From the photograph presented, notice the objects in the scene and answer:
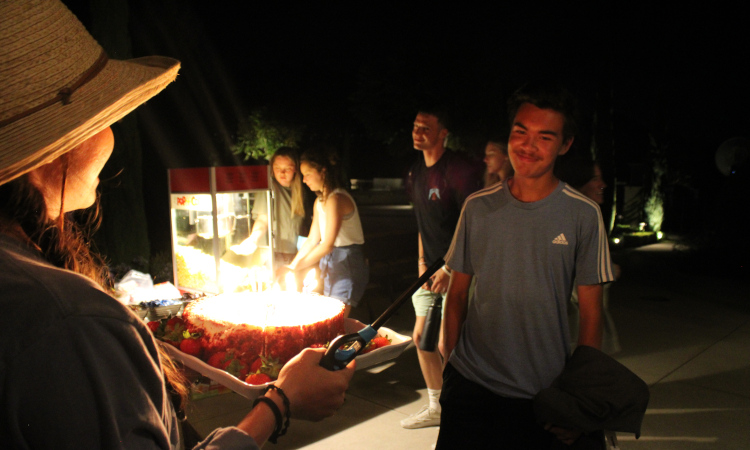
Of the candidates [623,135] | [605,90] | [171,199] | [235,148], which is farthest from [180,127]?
[623,135]

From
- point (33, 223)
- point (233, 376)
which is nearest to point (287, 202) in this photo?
point (233, 376)

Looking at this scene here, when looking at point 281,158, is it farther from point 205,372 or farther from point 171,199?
point 205,372

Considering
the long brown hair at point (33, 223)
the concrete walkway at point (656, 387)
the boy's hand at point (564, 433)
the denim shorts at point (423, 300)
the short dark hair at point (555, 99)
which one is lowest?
the concrete walkway at point (656, 387)

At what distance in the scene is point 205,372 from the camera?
228cm

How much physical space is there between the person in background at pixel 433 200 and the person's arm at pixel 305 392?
243 cm

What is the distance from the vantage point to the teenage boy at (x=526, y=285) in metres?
2.19

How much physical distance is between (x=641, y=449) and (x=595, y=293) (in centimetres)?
234

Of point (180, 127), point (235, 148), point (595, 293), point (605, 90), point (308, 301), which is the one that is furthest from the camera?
point (235, 148)

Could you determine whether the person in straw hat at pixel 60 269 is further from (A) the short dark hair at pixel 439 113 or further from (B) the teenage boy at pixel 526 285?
(A) the short dark hair at pixel 439 113

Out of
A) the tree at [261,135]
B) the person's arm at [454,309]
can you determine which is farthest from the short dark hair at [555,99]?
the tree at [261,135]

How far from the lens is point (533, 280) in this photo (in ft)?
7.22

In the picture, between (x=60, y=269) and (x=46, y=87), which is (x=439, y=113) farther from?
(x=60, y=269)

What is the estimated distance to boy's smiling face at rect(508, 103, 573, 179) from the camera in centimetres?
233

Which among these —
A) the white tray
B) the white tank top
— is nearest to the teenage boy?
the white tray
